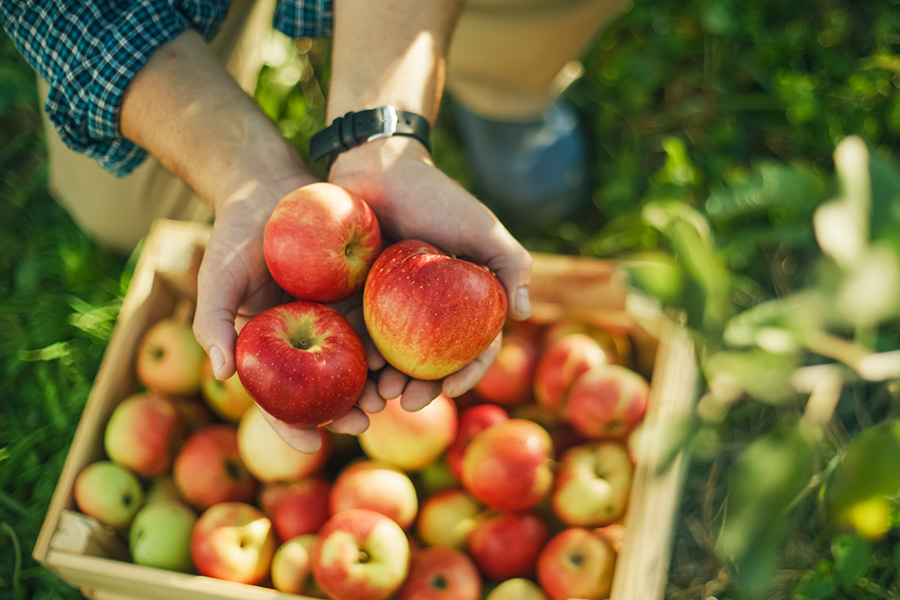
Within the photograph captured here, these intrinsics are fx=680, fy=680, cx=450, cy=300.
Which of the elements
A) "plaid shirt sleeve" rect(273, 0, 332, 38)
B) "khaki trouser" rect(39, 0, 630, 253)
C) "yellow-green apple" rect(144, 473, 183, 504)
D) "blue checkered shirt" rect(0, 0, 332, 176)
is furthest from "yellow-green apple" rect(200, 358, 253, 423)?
"plaid shirt sleeve" rect(273, 0, 332, 38)

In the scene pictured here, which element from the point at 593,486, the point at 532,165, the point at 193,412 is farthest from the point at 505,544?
the point at 532,165

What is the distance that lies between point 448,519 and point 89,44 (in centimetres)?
136

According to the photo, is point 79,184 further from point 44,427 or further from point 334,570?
point 334,570

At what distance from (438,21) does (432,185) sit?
48 centimetres

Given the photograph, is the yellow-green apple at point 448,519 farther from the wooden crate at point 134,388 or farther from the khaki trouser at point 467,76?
the khaki trouser at point 467,76

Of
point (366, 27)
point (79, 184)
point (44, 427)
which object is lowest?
point (44, 427)

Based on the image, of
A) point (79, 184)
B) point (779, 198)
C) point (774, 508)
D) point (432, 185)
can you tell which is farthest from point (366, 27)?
point (774, 508)

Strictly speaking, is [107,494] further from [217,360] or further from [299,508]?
[217,360]

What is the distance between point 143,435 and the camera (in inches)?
64.1

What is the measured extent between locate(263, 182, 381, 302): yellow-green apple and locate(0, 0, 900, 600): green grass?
38.8 inches

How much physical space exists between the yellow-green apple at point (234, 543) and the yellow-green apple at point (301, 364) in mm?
381

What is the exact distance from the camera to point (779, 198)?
1470mm

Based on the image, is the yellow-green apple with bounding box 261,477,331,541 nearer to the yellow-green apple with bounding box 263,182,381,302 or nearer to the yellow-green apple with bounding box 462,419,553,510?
the yellow-green apple with bounding box 462,419,553,510

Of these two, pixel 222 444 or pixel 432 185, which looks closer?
pixel 432 185
